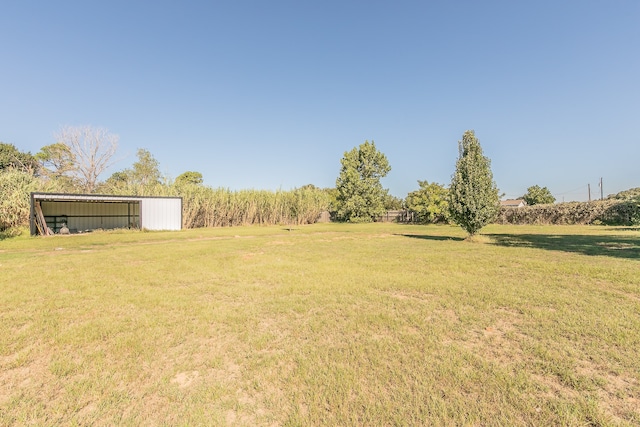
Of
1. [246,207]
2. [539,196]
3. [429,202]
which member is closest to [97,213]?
[246,207]

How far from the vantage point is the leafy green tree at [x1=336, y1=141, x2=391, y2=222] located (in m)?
33.4

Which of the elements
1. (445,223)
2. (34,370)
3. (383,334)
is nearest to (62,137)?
(34,370)

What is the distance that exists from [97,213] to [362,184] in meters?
25.1

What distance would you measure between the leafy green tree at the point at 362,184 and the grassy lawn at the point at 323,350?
1094 inches

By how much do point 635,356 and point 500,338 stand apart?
3.35 ft

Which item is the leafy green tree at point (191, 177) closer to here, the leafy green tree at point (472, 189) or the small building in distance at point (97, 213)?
the small building in distance at point (97, 213)

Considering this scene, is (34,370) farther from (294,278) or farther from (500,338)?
(500,338)

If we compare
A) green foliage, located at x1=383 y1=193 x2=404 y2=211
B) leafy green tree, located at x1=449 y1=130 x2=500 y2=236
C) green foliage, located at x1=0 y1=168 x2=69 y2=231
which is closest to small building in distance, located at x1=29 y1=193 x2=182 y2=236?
green foliage, located at x1=0 y1=168 x2=69 y2=231

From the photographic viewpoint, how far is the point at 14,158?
32.8m

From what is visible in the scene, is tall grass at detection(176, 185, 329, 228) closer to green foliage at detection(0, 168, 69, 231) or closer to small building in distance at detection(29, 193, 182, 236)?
small building in distance at detection(29, 193, 182, 236)

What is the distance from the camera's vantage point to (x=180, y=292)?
4.77 m

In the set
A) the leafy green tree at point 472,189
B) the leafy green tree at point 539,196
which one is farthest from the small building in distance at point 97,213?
the leafy green tree at point 539,196

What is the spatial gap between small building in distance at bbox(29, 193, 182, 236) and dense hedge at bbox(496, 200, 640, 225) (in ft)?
95.7

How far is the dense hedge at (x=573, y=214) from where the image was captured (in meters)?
22.4
